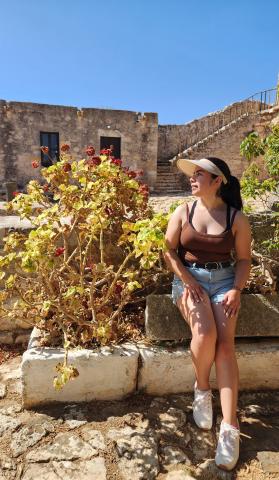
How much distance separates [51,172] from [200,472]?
2.14 metres

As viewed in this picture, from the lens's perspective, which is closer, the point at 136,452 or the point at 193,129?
the point at 136,452

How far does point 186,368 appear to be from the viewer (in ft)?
7.52

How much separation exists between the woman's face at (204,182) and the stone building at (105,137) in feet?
43.5

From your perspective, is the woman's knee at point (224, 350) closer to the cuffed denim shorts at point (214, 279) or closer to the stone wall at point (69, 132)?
the cuffed denim shorts at point (214, 279)

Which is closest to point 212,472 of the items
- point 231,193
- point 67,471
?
point 67,471

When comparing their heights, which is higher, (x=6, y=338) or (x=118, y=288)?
(x=118, y=288)

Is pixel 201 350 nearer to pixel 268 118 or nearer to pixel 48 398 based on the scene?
pixel 48 398

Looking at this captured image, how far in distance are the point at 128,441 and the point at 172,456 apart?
10.1 inches

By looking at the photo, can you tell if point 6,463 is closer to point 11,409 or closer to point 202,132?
point 11,409

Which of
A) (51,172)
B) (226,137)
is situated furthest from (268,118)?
(51,172)

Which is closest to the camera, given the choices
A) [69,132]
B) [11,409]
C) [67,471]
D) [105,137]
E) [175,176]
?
[67,471]

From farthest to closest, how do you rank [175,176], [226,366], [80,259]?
[175,176], [80,259], [226,366]

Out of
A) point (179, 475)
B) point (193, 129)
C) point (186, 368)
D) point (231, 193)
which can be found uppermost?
point (193, 129)

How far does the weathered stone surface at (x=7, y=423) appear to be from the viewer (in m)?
1.96
